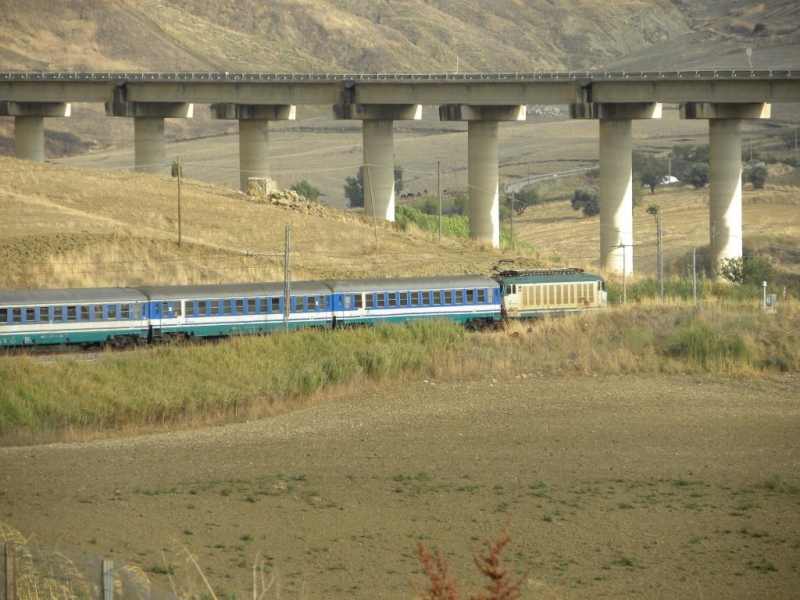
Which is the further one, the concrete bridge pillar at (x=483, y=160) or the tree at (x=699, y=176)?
the tree at (x=699, y=176)

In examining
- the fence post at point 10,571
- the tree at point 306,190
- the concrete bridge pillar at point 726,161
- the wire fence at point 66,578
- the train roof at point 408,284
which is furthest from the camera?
the tree at point 306,190

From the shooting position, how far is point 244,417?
3891 cm

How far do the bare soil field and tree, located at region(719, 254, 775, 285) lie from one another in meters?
35.1

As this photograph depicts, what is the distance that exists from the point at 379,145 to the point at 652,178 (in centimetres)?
7874

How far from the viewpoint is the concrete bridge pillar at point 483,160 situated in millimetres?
83938

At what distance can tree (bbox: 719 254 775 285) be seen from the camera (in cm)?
7544

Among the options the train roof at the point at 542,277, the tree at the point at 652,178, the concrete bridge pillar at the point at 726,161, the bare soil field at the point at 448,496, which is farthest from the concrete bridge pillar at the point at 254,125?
the tree at the point at 652,178

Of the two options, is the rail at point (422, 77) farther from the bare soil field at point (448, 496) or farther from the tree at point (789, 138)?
the tree at point (789, 138)

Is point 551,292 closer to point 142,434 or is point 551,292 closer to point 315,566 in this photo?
point 142,434

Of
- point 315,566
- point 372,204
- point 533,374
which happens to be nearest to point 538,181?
point 372,204

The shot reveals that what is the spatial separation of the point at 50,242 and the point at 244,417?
28.4 meters

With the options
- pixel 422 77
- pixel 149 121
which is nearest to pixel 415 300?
pixel 422 77

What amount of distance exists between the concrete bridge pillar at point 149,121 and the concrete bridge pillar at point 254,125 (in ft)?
11.2

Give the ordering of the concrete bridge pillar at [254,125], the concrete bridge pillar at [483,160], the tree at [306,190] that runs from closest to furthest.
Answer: the concrete bridge pillar at [483,160] < the concrete bridge pillar at [254,125] < the tree at [306,190]
